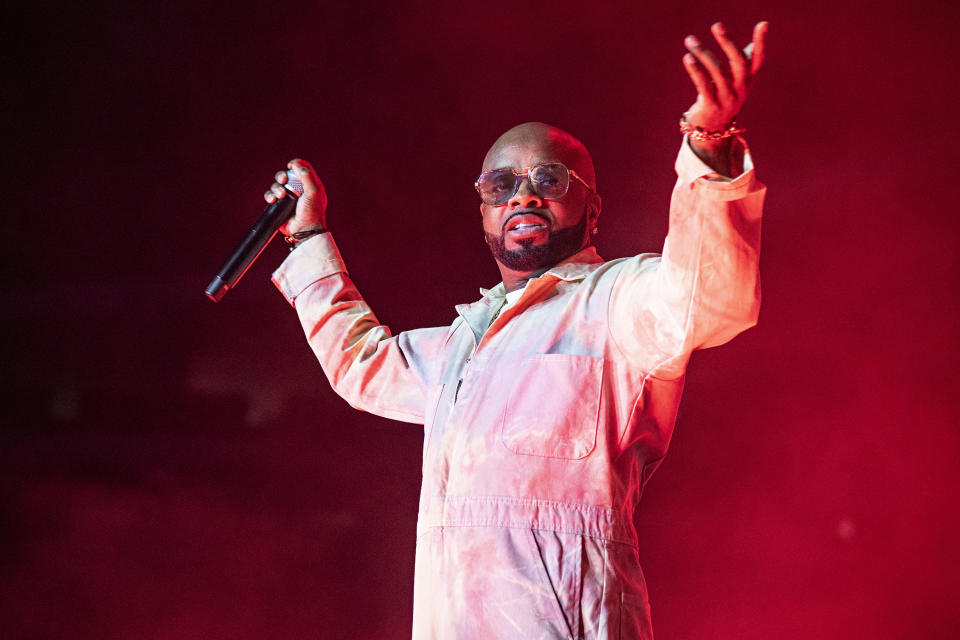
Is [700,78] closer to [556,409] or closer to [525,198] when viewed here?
[556,409]

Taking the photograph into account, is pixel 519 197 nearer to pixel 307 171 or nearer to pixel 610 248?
pixel 307 171

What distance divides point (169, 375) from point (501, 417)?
4.80 ft

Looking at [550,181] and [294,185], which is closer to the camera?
[550,181]

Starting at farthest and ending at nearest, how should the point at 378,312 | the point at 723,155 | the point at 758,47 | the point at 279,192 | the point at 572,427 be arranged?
the point at 378,312 < the point at 279,192 < the point at 572,427 < the point at 723,155 < the point at 758,47

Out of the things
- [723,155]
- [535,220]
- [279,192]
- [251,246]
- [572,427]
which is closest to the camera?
[723,155]

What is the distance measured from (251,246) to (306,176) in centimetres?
21

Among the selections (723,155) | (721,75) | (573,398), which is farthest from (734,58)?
(573,398)

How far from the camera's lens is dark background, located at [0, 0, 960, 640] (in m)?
2.47

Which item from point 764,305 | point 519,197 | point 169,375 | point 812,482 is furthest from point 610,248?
point 169,375

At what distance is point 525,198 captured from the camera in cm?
177

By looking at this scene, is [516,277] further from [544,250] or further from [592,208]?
[592,208]

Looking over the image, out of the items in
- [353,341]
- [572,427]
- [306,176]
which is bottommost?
[572,427]

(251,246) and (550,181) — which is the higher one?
(550,181)

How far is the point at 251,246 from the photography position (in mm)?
1868
